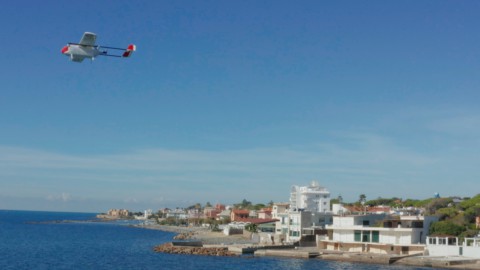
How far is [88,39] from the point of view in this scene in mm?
33594

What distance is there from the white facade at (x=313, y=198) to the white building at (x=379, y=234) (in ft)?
69.0

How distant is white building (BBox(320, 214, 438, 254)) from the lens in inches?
2753

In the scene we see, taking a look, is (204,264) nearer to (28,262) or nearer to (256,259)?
(256,259)

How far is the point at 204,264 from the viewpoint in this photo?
63.9 metres

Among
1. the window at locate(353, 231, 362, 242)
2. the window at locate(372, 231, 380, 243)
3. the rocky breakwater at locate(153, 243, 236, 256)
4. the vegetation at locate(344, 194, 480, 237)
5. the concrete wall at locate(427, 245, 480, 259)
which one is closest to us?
the concrete wall at locate(427, 245, 480, 259)

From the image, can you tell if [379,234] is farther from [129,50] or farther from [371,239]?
[129,50]

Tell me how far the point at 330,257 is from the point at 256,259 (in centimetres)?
909

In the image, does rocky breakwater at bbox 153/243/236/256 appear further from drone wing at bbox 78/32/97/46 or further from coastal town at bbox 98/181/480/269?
drone wing at bbox 78/32/97/46

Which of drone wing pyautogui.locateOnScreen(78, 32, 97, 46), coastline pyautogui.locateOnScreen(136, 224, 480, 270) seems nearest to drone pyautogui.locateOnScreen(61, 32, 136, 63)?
drone wing pyautogui.locateOnScreen(78, 32, 97, 46)

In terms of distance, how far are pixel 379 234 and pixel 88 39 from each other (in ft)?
167

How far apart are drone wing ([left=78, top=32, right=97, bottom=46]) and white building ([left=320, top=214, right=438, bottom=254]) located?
48.9 meters

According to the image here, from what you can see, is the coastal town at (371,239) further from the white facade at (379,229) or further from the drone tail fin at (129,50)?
the drone tail fin at (129,50)

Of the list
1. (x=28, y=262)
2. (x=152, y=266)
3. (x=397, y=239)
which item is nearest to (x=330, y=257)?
(x=397, y=239)

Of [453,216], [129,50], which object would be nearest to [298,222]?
[453,216]
